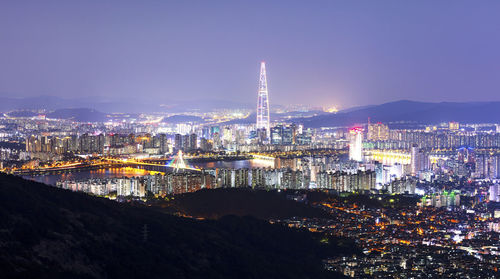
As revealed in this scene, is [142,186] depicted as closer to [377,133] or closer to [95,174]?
[95,174]

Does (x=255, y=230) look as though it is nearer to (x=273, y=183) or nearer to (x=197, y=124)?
(x=273, y=183)

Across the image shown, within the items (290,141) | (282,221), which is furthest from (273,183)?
(290,141)


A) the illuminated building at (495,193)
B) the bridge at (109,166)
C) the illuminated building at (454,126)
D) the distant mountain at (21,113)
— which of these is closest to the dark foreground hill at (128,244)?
the illuminated building at (495,193)

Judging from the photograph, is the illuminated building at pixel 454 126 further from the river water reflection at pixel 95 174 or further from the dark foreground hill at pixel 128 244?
the dark foreground hill at pixel 128 244

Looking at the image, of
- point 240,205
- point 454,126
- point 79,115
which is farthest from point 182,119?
point 240,205

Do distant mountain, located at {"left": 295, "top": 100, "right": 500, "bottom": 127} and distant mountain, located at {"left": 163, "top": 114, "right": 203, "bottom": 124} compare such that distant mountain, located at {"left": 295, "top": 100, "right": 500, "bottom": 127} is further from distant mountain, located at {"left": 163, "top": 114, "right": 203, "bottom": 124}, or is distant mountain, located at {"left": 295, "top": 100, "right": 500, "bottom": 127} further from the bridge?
the bridge

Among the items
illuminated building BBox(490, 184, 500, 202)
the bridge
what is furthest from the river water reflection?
illuminated building BBox(490, 184, 500, 202)
